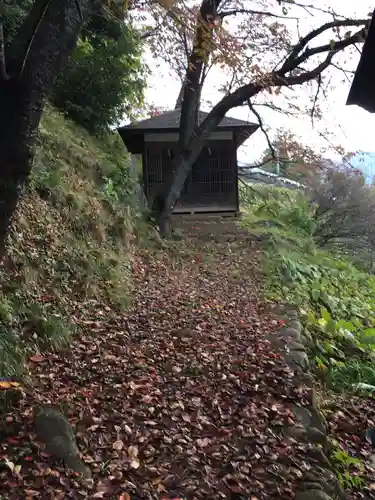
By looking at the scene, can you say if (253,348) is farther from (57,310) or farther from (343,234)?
(343,234)

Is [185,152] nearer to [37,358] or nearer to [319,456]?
[37,358]

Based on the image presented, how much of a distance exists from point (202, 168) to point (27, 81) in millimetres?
13594

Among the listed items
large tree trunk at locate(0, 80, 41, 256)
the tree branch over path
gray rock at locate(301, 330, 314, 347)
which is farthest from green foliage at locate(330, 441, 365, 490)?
the tree branch over path

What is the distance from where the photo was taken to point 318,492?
365 centimetres

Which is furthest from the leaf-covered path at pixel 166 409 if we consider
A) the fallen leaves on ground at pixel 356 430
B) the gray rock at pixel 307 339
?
the fallen leaves on ground at pixel 356 430

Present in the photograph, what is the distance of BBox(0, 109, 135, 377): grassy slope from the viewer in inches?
195

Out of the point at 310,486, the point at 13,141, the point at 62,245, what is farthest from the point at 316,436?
the point at 62,245

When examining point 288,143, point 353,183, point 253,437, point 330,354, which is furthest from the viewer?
point 353,183

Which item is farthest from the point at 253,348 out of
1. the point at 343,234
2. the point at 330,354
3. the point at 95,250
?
the point at 343,234

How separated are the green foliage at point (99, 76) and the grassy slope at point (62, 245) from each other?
1.22 meters

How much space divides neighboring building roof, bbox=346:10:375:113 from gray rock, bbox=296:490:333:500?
3114 mm

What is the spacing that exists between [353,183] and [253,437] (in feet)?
51.8

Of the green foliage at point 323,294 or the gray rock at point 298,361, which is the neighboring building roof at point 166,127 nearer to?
the green foliage at point 323,294

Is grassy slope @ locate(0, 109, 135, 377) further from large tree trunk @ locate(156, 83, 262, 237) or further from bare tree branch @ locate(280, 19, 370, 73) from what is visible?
bare tree branch @ locate(280, 19, 370, 73)
